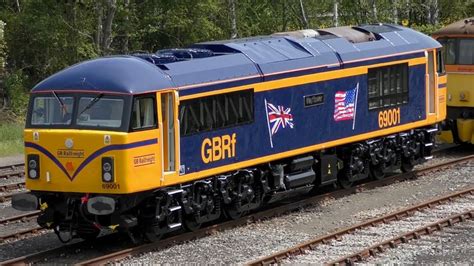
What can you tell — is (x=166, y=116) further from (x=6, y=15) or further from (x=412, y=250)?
(x=6, y=15)

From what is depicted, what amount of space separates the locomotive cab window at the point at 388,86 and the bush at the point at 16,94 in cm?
1687

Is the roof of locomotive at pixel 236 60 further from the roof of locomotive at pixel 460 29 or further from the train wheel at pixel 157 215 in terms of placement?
the roof of locomotive at pixel 460 29

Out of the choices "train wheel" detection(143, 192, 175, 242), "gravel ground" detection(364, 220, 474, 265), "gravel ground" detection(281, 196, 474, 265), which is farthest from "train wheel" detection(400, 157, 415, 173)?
"train wheel" detection(143, 192, 175, 242)

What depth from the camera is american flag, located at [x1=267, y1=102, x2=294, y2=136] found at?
1692 cm

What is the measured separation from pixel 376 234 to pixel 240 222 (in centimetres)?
229

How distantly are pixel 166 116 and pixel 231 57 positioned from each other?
211 centimetres

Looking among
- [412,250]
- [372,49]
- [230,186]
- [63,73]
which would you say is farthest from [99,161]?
[372,49]

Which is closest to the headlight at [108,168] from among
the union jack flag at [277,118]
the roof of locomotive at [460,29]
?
the union jack flag at [277,118]

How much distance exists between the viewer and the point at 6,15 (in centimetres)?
3472

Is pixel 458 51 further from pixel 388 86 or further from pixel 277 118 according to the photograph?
pixel 277 118

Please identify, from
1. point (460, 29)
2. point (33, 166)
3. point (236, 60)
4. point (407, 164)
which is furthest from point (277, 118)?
point (460, 29)

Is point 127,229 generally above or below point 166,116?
below

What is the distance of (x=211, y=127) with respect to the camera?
15.7 m

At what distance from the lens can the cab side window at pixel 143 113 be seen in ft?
46.5
